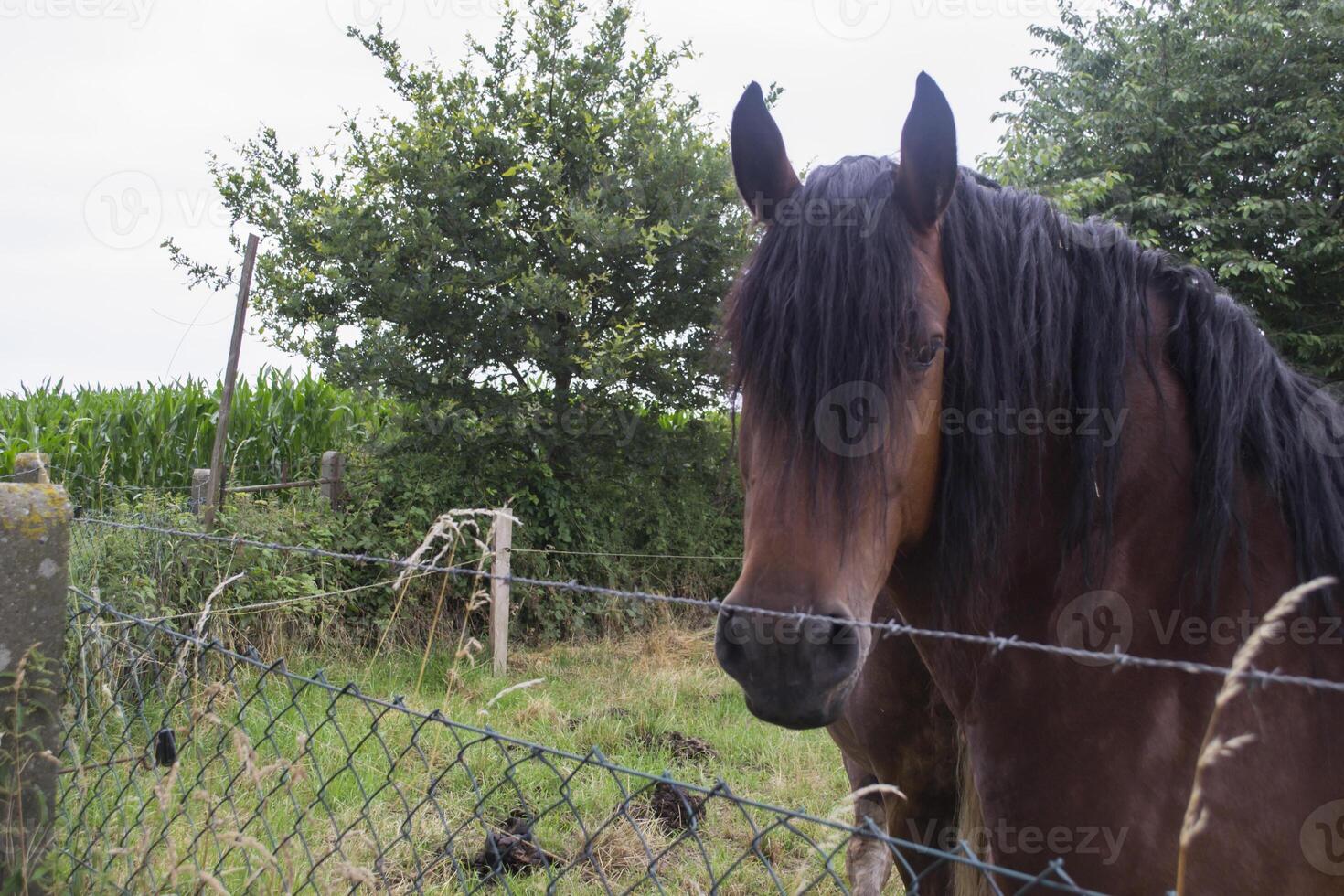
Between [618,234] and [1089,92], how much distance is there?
7.30 meters

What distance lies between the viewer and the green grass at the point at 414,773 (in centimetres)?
226

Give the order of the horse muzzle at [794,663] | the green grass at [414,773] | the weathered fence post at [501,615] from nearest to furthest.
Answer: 1. the horse muzzle at [794,663]
2. the green grass at [414,773]
3. the weathered fence post at [501,615]

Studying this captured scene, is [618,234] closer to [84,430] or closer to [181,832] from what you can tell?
[181,832]

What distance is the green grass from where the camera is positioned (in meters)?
2.26

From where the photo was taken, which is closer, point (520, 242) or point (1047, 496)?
point (1047, 496)

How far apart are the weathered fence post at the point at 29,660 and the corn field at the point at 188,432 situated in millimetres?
5624

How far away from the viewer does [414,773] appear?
13.3 ft

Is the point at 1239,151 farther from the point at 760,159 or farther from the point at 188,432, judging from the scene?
the point at 188,432

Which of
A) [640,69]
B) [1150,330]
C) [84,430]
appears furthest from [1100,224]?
[84,430]

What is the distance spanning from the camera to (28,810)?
2137 millimetres

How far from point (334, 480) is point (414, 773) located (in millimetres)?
3672

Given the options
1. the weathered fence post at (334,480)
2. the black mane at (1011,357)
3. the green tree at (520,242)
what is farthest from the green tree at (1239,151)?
the black mane at (1011,357)

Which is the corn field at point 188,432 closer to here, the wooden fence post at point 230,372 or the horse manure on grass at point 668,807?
the wooden fence post at point 230,372

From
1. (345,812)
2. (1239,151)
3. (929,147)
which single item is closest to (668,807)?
(345,812)
